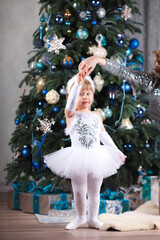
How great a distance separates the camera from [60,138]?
10.5 ft

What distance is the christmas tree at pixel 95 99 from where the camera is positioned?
10.5 ft

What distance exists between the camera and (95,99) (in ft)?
11.1

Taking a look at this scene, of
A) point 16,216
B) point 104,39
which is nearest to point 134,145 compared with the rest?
point 104,39

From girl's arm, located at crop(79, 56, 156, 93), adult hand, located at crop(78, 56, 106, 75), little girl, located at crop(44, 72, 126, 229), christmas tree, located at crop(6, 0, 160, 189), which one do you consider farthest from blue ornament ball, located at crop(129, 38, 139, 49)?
adult hand, located at crop(78, 56, 106, 75)

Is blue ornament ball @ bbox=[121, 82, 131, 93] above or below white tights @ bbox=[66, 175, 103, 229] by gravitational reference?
above

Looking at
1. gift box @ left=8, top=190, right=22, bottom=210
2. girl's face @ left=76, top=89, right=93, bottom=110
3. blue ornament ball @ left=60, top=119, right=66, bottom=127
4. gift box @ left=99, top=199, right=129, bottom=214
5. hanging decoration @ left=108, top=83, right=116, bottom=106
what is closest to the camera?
girl's face @ left=76, top=89, right=93, bottom=110

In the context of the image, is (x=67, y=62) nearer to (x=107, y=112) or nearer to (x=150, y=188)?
(x=107, y=112)

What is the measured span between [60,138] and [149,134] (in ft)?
2.63

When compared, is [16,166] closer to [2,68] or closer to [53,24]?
[53,24]

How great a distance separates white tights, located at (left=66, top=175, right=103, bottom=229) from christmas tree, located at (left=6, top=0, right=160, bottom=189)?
67cm

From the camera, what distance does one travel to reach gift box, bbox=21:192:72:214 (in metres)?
3.08

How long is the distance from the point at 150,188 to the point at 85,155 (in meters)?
1.15

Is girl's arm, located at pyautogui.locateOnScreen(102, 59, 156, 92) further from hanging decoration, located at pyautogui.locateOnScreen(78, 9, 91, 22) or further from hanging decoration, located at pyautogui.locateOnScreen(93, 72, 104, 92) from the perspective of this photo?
hanging decoration, located at pyautogui.locateOnScreen(78, 9, 91, 22)

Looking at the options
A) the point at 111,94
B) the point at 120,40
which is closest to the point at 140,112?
the point at 111,94
